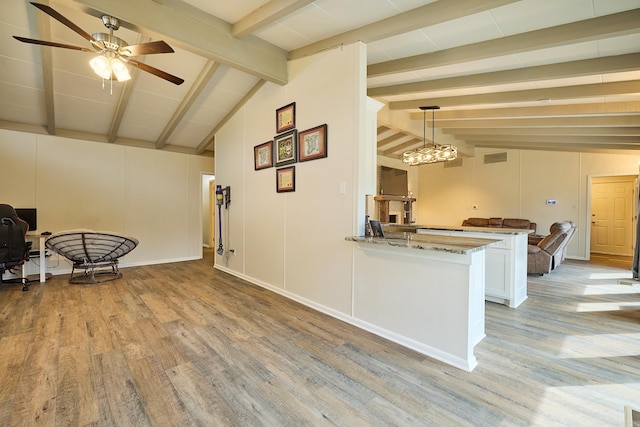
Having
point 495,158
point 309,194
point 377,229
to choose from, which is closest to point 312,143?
point 309,194

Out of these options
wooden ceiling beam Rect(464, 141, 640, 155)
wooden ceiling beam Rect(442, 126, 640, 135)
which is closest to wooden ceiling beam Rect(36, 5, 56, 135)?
wooden ceiling beam Rect(442, 126, 640, 135)

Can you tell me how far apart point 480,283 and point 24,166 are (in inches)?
286

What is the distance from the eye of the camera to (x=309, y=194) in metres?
3.53

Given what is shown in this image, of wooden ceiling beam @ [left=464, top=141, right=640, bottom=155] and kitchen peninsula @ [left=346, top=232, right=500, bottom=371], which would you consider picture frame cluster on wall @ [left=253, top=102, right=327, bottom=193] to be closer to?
kitchen peninsula @ [left=346, top=232, right=500, bottom=371]

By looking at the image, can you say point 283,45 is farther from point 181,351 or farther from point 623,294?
point 623,294

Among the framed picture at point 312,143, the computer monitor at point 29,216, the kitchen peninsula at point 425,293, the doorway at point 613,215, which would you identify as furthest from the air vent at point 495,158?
the computer monitor at point 29,216

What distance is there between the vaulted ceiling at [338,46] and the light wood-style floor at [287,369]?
8.94ft

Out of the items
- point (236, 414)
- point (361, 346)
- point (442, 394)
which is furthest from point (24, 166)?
point (442, 394)

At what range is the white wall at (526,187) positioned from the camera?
22.7ft

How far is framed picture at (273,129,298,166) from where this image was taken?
148 inches

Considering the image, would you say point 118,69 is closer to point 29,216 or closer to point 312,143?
point 312,143

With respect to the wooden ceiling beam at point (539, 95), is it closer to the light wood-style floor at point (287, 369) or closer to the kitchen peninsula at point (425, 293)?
the light wood-style floor at point (287, 369)

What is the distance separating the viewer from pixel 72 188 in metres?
5.37

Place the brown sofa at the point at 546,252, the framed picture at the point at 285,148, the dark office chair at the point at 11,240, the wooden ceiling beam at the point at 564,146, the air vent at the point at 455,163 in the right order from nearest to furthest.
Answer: the framed picture at the point at 285,148, the dark office chair at the point at 11,240, the brown sofa at the point at 546,252, the wooden ceiling beam at the point at 564,146, the air vent at the point at 455,163
